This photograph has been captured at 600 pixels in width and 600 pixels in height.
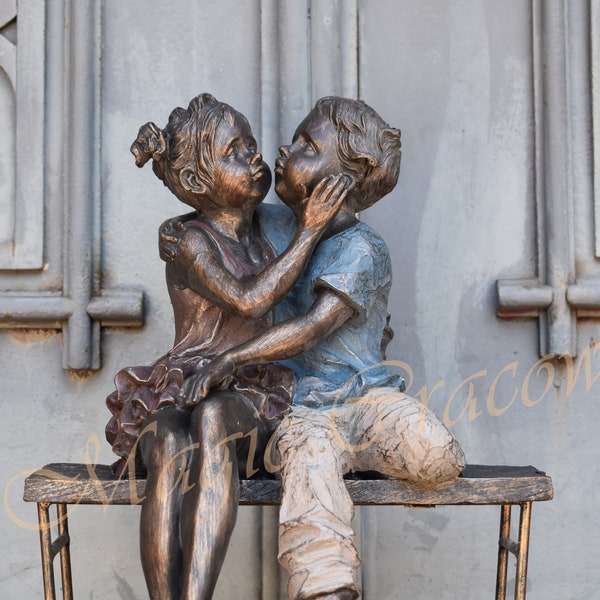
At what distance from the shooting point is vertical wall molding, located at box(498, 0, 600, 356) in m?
2.68

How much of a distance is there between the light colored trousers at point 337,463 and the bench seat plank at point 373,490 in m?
0.03

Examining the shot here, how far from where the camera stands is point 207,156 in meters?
2.22

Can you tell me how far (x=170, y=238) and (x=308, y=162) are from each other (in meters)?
0.30

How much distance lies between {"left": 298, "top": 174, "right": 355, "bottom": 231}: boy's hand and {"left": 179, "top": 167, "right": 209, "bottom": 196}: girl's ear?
193 millimetres

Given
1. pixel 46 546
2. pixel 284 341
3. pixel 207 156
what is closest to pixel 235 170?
pixel 207 156

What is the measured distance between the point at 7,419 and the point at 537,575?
1.25m

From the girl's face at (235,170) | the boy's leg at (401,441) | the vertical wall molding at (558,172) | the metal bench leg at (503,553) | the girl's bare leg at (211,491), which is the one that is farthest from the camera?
the vertical wall molding at (558,172)

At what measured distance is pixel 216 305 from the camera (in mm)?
2184

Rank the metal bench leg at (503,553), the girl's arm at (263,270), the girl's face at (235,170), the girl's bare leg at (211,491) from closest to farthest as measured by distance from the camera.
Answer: the girl's bare leg at (211,491)
the girl's arm at (263,270)
the girl's face at (235,170)
the metal bench leg at (503,553)

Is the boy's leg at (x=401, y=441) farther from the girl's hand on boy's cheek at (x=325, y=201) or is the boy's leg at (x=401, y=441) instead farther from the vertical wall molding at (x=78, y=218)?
the vertical wall molding at (x=78, y=218)

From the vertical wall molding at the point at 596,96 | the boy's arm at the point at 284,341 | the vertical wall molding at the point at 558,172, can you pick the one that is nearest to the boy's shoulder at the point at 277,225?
the boy's arm at the point at 284,341

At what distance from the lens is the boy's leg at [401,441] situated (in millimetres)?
1995

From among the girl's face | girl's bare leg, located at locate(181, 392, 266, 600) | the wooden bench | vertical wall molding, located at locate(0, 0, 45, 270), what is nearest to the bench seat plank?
the wooden bench

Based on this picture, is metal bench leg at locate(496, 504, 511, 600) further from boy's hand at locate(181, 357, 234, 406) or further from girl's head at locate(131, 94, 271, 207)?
girl's head at locate(131, 94, 271, 207)
